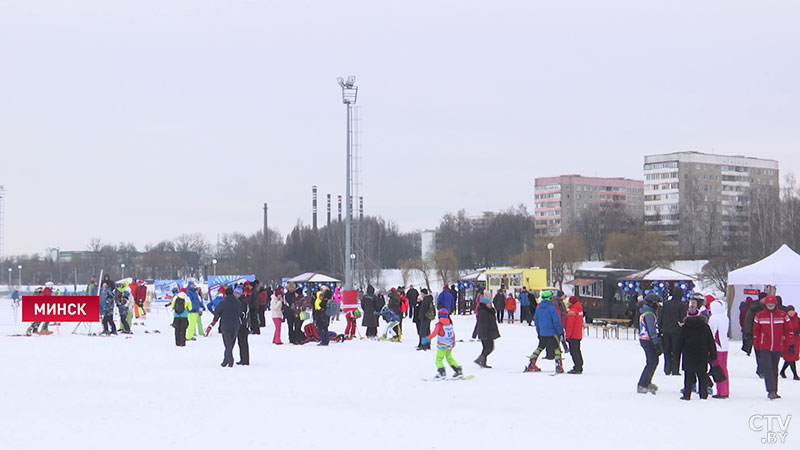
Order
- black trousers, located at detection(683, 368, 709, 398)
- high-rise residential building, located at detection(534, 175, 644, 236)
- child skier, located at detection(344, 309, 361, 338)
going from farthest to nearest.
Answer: high-rise residential building, located at detection(534, 175, 644, 236) < child skier, located at detection(344, 309, 361, 338) < black trousers, located at detection(683, 368, 709, 398)

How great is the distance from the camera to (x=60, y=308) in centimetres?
2627

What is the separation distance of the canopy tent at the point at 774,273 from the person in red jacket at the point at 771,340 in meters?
11.2

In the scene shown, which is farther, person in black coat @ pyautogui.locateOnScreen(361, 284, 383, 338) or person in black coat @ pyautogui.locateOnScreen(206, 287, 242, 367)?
person in black coat @ pyautogui.locateOnScreen(361, 284, 383, 338)

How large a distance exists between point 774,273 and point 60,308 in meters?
18.6

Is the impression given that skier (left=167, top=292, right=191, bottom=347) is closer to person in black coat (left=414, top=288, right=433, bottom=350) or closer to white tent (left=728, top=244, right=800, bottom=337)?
person in black coat (left=414, top=288, right=433, bottom=350)

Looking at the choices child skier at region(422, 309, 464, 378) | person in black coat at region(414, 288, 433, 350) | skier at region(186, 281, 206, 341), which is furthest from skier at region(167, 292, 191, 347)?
child skier at region(422, 309, 464, 378)

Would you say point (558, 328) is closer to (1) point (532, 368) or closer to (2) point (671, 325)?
(1) point (532, 368)

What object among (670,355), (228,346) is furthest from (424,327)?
(670,355)

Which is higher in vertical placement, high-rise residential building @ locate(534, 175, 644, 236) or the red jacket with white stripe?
high-rise residential building @ locate(534, 175, 644, 236)

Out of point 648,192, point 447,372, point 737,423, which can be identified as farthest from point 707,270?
point 648,192

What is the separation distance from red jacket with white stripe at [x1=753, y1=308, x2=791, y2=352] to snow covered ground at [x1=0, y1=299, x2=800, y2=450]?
73 centimetres

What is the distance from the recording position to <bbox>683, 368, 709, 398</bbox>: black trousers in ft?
41.3

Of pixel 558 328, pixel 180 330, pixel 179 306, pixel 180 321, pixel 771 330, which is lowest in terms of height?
pixel 180 330

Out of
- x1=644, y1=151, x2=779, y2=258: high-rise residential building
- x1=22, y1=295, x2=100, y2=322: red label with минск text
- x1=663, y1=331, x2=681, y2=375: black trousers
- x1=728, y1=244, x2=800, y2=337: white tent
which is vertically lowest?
x1=663, y1=331, x2=681, y2=375: black trousers
